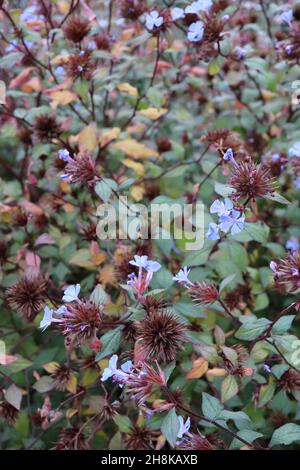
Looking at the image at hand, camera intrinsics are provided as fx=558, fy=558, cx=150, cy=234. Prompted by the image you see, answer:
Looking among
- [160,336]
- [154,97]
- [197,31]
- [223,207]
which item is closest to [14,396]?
[160,336]

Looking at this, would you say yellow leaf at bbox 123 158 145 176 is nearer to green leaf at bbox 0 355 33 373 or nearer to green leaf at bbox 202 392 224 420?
green leaf at bbox 0 355 33 373

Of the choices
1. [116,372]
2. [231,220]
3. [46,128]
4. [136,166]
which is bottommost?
[116,372]

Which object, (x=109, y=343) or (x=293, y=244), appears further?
(x=293, y=244)

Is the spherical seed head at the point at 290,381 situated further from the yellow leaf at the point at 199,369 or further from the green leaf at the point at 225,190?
the green leaf at the point at 225,190

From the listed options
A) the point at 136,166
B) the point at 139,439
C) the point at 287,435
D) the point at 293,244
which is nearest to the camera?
the point at 287,435

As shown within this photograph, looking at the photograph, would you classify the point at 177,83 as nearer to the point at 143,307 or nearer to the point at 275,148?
the point at 275,148

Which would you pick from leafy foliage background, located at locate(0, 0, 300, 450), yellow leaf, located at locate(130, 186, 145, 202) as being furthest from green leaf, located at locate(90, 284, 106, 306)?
yellow leaf, located at locate(130, 186, 145, 202)

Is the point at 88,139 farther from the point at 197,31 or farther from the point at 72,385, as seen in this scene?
the point at 72,385
